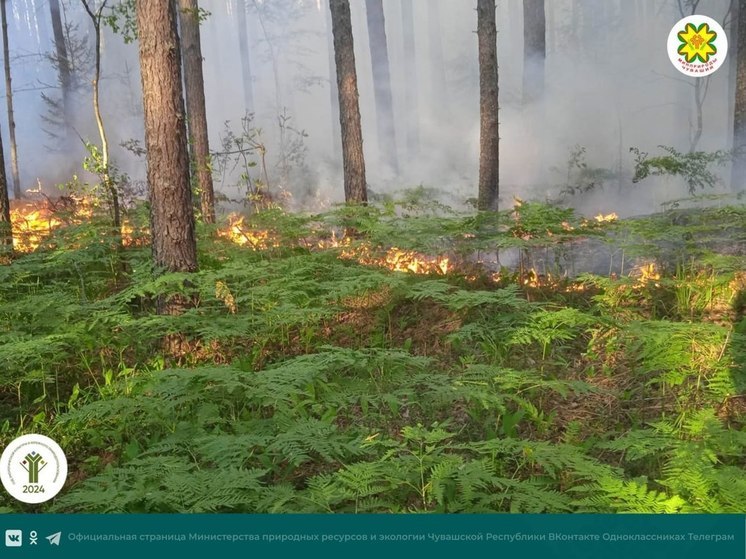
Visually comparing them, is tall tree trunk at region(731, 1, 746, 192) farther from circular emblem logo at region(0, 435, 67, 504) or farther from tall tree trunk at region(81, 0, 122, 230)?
circular emblem logo at region(0, 435, 67, 504)

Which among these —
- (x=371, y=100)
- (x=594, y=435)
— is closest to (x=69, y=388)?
(x=594, y=435)

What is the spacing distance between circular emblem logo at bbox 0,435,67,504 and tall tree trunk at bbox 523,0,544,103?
14748 mm

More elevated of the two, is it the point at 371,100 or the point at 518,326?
the point at 371,100

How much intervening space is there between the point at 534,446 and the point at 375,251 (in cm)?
332

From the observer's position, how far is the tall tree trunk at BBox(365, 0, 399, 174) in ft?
69.1

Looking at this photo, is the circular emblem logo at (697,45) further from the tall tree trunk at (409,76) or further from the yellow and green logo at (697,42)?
the tall tree trunk at (409,76)

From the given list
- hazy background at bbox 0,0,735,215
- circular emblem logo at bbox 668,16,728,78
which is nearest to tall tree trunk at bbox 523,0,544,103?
hazy background at bbox 0,0,735,215

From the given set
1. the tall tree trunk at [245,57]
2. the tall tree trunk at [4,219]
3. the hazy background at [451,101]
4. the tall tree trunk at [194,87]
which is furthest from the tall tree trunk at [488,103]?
the tall tree trunk at [245,57]

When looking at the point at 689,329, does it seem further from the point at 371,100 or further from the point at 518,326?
the point at 371,100

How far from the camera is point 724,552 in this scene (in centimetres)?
193

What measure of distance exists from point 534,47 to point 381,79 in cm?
908

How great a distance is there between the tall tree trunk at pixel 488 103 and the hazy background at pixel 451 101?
12.8ft

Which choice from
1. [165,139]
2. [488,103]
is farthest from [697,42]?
[488,103]

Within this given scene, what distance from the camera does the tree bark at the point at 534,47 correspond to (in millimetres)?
14147
